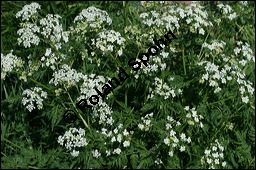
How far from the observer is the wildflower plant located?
5.33 metres

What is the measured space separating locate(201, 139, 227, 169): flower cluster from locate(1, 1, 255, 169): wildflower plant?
0.07 feet

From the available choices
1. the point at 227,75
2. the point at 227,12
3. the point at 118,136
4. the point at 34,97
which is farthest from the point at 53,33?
the point at 227,12

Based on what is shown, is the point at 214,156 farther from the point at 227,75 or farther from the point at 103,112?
the point at 103,112

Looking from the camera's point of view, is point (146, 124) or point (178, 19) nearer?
point (146, 124)

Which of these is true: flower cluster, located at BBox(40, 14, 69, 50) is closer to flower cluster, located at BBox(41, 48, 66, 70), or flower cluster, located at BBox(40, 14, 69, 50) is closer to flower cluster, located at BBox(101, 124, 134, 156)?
flower cluster, located at BBox(41, 48, 66, 70)

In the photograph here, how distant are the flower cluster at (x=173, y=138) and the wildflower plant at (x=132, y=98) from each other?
16mm

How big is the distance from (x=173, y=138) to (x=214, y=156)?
2.39 ft

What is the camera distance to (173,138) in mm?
5164

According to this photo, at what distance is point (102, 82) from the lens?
5371 millimetres

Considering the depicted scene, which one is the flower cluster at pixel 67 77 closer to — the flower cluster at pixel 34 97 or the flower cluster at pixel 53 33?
the flower cluster at pixel 34 97

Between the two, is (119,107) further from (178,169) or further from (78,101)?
(178,169)

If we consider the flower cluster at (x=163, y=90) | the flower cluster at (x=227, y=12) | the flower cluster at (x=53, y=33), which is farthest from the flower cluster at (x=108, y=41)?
the flower cluster at (x=227, y=12)

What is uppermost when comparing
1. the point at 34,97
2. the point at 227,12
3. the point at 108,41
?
the point at 227,12

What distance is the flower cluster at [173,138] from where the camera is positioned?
5148 millimetres
